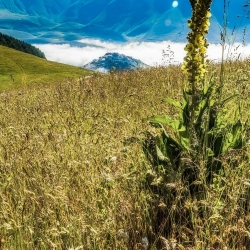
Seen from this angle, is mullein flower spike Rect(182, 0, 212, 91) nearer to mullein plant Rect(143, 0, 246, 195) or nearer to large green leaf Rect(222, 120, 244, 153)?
mullein plant Rect(143, 0, 246, 195)

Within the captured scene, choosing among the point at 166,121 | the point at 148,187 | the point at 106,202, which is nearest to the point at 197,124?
the point at 166,121

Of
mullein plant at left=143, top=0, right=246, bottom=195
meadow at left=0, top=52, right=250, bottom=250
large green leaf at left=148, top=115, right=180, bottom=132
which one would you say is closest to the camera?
meadow at left=0, top=52, right=250, bottom=250

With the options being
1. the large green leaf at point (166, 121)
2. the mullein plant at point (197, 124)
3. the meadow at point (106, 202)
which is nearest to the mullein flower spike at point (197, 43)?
the mullein plant at point (197, 124)

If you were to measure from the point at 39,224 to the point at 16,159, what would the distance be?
116 cm

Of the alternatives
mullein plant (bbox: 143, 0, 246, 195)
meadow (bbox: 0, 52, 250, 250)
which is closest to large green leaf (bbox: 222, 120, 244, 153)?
mullein plant (bbox: 143, 0, 246, 195)

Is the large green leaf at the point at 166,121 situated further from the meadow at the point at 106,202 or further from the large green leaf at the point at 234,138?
the large green leaf at the point at 234,138

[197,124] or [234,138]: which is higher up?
[197,124]

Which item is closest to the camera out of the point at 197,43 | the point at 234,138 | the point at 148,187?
the point at 148,187

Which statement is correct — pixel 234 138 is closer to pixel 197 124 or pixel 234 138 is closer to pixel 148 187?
pixel 197 124

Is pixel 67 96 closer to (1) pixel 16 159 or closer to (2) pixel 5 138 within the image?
(2) pixel 5 138

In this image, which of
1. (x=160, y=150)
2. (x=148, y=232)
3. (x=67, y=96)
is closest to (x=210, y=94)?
(x=160, y=150)

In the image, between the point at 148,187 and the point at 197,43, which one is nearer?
Answer: the point at 148,187

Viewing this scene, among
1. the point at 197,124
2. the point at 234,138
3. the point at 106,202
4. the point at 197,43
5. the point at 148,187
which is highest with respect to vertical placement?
the point at 197,43

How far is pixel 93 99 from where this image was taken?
9.23 meters
